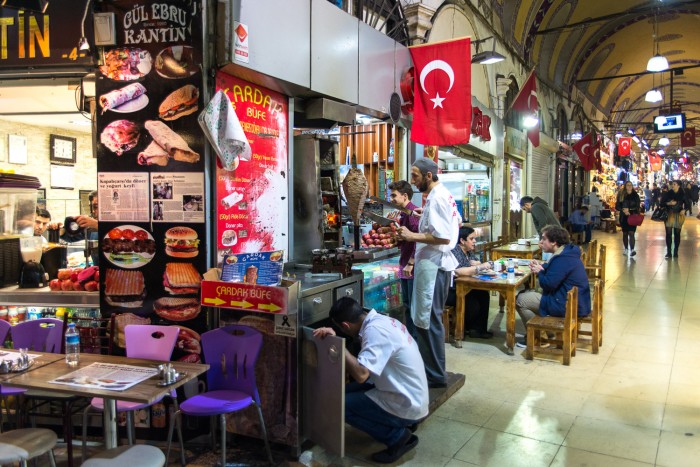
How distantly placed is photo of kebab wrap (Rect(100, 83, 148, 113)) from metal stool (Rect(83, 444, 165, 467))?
263 cm

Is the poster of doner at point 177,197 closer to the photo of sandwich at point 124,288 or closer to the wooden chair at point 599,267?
the photo of sandwich at point 124,288

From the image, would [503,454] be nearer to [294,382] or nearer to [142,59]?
[294,382]

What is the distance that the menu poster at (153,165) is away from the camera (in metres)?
4.21

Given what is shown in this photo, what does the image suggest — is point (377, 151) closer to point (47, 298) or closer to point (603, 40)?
point (47, 298)

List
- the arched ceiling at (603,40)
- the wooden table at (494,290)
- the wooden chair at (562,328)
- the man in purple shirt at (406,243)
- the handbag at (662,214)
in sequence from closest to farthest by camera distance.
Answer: the man in purple shirt at (406,243), the wooden chair at (562,328), the wooden table at (494,290), the arched ceiling at (603,40), the handbag at (662,214)

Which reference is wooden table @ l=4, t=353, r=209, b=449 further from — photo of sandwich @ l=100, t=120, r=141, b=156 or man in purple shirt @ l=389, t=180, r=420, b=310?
man in purple shirt @ l=389, t=180, r=420, b=310

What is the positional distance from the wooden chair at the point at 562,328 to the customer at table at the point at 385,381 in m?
2.74

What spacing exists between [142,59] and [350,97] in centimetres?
263

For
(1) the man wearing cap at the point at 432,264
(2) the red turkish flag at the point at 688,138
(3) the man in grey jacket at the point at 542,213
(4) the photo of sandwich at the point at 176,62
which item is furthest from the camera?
(2) the red turkish flag at the point at 688,138

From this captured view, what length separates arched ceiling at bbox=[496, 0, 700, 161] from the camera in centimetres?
1508

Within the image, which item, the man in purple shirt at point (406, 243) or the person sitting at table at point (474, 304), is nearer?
the man in purple shirt at point (406, 243)

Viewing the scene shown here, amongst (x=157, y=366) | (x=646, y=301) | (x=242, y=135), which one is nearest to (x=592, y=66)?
(x=646, y=301)

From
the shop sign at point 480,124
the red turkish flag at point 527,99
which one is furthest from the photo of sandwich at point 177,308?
the red turkish flag at point 527,99

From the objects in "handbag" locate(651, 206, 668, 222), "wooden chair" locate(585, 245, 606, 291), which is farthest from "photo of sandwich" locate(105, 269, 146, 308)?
"handbag" locate(651, 206, 668, 222)
